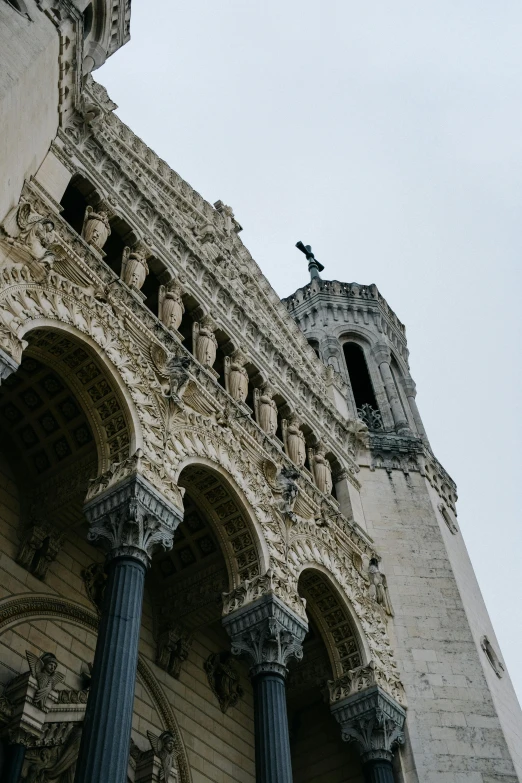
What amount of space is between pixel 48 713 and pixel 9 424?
4.31 meters

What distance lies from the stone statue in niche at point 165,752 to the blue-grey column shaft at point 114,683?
402cm

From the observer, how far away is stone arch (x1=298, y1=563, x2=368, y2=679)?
47.9ft

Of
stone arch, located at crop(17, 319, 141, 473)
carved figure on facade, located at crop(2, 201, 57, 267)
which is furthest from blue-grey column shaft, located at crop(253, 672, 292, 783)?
carved figure on facade, located at crop(2, 201, 57, 267)

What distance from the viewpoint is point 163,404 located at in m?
11.9

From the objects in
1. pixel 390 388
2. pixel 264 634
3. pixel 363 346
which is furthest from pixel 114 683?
pixel 363 346

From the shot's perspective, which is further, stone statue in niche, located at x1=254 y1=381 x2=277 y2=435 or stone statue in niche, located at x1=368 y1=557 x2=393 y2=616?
stone statue in niche, located at x1=368 y1=557 x2=393 y2=616

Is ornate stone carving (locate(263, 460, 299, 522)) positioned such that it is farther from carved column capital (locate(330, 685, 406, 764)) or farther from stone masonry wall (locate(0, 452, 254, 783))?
carved column capital (locate(330, 685, 406, 764))

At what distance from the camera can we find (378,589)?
1623 cm

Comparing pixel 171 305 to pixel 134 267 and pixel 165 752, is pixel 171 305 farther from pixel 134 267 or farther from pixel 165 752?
pixel 165 752

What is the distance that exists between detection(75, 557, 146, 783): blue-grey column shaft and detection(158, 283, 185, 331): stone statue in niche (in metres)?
5.02

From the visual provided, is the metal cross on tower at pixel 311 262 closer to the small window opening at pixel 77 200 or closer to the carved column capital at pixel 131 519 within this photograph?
the small window opening at pixel 77 200

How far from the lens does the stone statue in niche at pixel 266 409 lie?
15.9m

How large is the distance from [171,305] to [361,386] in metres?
13.2

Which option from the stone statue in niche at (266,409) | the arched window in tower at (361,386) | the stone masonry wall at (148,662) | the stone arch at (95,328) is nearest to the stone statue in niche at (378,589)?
the stone masonry wall at (148,662)
